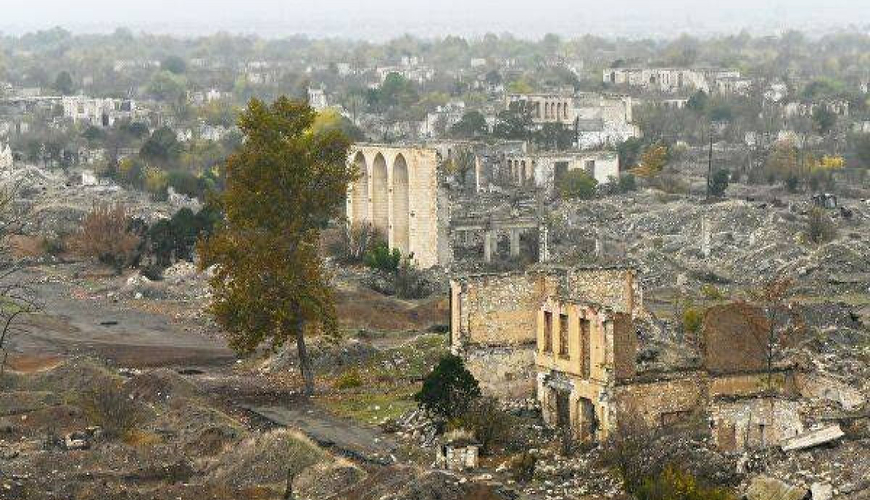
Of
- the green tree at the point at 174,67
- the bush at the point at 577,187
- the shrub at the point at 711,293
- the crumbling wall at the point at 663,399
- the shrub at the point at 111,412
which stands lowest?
the green tree at the point at 174,67

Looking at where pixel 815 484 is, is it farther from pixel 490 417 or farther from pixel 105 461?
pixel 105 461

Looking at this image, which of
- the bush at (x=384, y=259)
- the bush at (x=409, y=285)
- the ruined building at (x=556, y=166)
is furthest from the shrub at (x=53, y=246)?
the ruined building at (x=556, y=166)

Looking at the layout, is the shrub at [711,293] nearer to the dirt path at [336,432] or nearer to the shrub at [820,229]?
the shrub at [820,229]

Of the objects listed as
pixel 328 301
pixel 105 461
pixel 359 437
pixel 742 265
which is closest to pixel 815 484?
pixel 359 437

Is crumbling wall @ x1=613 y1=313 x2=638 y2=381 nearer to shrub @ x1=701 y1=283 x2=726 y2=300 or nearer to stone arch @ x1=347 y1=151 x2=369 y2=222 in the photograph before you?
shrub @ x1=701 y1=283 x2=726 y2=300

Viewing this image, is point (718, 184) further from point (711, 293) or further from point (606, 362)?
point (606, 362)

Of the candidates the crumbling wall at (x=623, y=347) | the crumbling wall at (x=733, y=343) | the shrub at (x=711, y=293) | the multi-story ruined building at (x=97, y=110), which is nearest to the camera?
the crumbling wall at (x=623, y=347)

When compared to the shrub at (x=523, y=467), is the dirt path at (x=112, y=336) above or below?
below
